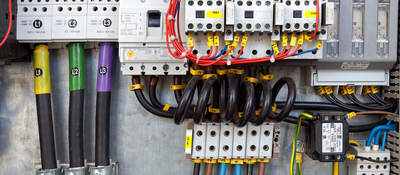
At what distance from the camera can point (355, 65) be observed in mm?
1219

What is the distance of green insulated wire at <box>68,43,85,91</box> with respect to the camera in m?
1.23

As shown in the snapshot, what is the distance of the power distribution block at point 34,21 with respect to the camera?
1.19 m

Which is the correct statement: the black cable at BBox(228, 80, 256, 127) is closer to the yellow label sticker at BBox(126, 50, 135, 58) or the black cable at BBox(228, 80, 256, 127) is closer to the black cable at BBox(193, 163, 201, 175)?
the black cable at BBox(193, 163, 201, 175)

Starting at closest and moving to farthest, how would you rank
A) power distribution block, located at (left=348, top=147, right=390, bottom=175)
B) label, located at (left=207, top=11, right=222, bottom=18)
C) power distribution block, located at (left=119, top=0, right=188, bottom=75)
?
label, located at (left=207, top=11, right=222, bottom=18), power distribution block, located at (left=119, top=0, right=188, bottom=75), power distribution block, located at (left=348, top=147, right=390, bottom=175)

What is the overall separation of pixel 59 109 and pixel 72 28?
0.36 m

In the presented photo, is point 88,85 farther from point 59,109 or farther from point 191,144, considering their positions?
point 191,144

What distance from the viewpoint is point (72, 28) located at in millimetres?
1210

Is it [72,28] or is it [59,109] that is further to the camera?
[59,109]

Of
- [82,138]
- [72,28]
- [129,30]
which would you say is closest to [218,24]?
[129,30]

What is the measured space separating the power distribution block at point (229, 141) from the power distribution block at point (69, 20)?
1.93 ft

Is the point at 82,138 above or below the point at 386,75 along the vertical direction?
below

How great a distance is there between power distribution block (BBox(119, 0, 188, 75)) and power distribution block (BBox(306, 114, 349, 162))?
1.88 feet

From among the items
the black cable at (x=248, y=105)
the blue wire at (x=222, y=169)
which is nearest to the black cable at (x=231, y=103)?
the black cable at (x=248, y=105)

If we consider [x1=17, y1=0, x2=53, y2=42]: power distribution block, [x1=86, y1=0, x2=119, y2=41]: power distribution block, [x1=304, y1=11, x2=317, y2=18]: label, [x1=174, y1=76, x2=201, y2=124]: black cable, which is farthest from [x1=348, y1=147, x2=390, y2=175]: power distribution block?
[x1=17, y1=0, x2=53, y2=42]: power distribution block
